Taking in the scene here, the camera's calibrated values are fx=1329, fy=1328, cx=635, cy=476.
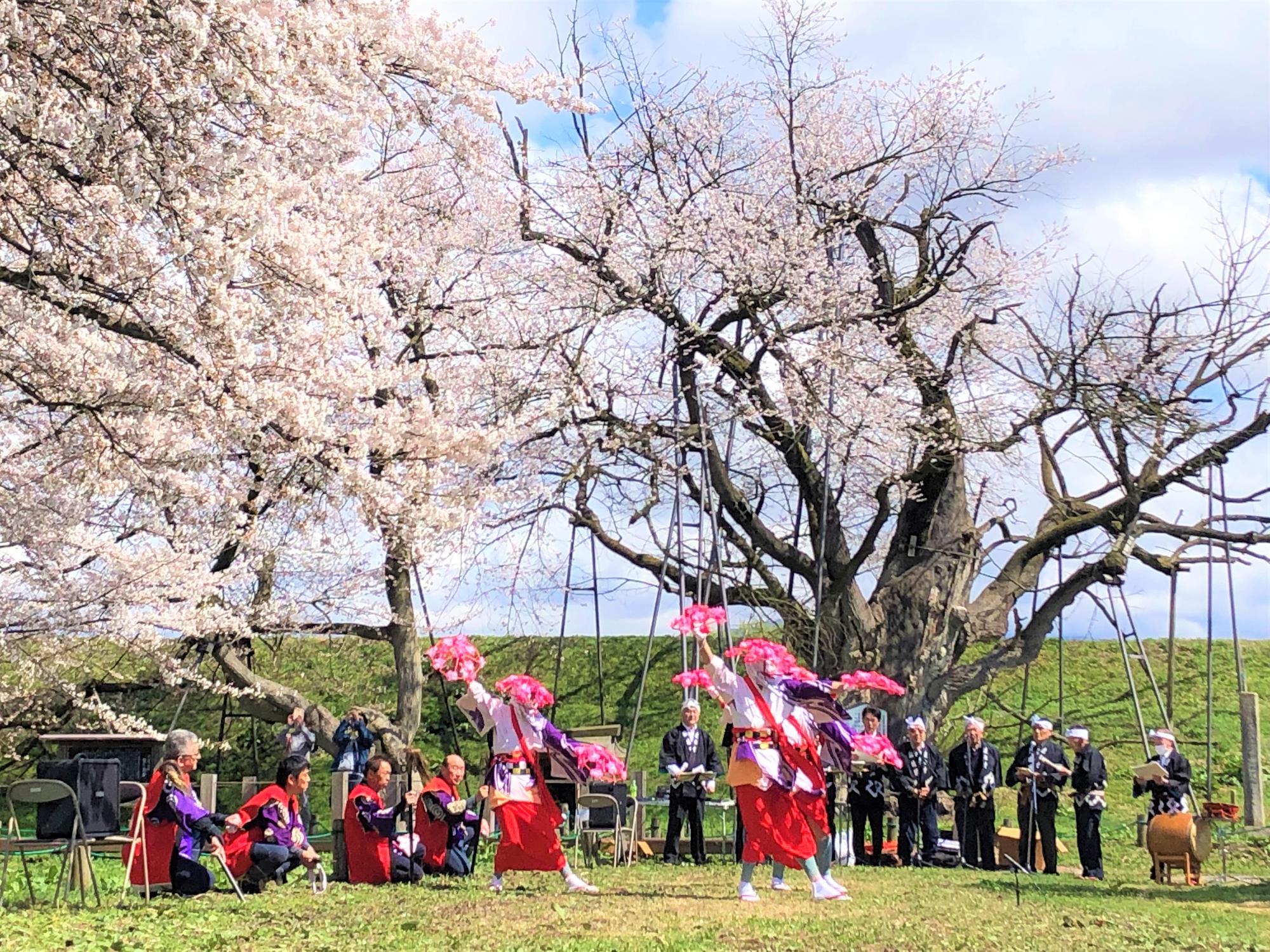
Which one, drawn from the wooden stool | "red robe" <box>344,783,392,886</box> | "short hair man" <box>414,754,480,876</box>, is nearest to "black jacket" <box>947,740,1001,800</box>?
the wooden stool

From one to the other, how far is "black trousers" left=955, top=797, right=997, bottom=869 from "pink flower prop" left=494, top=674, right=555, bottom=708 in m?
5.36

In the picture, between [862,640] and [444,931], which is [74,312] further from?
[862,640]

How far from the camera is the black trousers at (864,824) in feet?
42.3

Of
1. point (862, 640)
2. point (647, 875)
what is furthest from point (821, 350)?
point (647, 875)

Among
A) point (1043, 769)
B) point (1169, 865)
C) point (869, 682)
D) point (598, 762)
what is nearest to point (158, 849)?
point (598, 762)

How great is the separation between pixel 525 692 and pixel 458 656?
55 cm

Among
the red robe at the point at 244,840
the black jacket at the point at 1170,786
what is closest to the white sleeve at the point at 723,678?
the red robe at the point at 244,840

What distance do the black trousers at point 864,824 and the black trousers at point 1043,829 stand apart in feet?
4.31

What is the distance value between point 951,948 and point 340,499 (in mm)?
7652

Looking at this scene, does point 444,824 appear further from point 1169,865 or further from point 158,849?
point 1169,865

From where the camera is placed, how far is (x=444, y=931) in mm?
6777

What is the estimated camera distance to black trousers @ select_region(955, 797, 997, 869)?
42.4ft

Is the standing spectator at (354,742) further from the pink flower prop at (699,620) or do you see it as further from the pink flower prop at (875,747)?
the pink flower prop at (699,620)

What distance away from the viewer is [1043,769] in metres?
12.0
